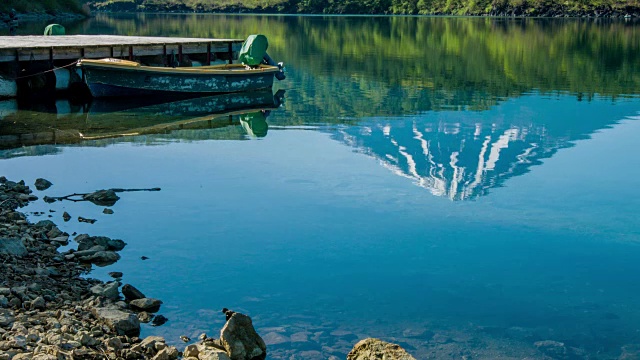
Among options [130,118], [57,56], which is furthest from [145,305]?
[57,56]

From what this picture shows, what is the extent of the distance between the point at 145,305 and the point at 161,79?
2377cm

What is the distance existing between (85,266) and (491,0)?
6951 inches

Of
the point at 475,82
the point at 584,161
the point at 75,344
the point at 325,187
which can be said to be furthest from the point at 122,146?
the point at 475,82

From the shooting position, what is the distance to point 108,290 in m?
12.3

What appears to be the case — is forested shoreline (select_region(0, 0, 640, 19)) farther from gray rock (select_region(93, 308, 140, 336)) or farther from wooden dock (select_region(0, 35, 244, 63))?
gray rock (select_region(93, 308, 140, 336))

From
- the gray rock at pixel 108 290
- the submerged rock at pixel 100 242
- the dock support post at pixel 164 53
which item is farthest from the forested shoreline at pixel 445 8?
the gray rock at pixel 108 290

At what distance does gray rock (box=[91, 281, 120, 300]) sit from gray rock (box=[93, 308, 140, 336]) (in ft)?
2.39

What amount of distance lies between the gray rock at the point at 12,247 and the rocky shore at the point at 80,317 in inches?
0.7

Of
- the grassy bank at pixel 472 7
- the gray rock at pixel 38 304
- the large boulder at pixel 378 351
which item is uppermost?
the large boulder at pixel 378 351

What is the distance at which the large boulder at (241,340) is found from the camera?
1039cm

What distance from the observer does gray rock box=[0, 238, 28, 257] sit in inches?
511

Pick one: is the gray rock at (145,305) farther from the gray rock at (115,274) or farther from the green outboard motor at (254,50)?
the green outboard motor at (254,50)

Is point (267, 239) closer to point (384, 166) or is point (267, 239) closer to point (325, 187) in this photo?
point (325, 187)

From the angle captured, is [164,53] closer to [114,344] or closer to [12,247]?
[12,247]
